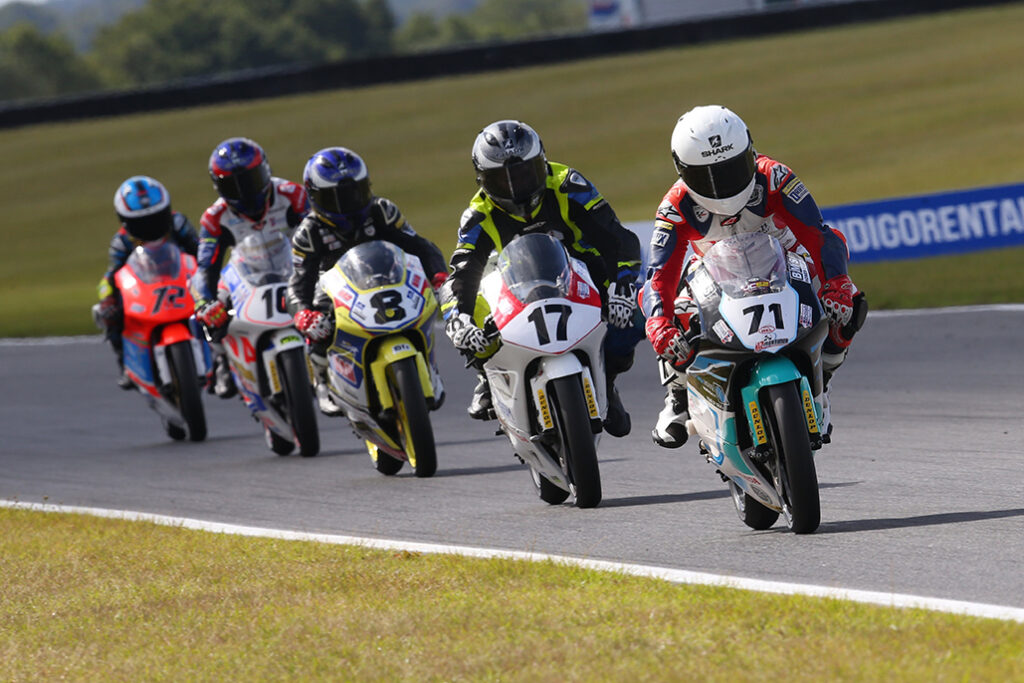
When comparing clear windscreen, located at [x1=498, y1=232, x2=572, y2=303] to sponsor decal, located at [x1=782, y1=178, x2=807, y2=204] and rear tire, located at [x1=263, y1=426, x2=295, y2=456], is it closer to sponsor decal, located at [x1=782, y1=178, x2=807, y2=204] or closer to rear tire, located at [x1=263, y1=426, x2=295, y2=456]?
sponsor decal, located at [x1=782, y1=178, x2=807, y2=204]

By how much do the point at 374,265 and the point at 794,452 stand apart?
3.90m

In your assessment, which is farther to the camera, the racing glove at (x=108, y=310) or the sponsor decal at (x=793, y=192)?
the racing glove at (x=108, y=310)

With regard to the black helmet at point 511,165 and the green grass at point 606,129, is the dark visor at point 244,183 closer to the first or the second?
the black helmet at point 511,165

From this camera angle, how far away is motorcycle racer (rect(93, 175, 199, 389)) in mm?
12680

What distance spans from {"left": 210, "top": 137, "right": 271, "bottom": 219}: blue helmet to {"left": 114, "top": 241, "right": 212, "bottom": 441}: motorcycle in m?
1.43

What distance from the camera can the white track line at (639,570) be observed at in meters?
4.86

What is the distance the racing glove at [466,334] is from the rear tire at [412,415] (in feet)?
3.92

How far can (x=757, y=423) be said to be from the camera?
6.09 meters

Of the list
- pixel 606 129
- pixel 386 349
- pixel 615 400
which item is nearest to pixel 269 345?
pixel 386 349

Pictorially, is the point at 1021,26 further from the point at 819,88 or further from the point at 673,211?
the point at 673,211

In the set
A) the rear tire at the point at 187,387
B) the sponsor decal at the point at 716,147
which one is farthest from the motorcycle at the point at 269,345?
the sponsor decal at the point at 716,147

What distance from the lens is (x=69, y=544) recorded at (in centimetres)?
772

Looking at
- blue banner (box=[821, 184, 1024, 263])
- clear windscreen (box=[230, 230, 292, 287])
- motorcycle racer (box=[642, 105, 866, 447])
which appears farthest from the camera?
blue banner (box=[821, 184, 1024, 263])

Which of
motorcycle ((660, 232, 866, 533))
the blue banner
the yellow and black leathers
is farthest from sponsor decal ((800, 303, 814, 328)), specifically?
the blue banner
